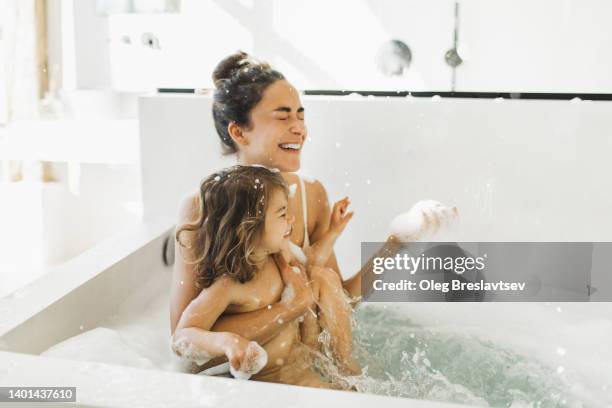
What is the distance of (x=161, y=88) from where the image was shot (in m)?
1.26

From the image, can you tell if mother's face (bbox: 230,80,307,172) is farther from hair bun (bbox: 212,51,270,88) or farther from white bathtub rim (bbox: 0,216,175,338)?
white bathtub rim (bbox: 0,216,175,338)

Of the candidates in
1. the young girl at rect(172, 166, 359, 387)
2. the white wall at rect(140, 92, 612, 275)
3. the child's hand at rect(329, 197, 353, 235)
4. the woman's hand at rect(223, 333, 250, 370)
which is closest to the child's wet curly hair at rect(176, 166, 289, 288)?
the young girl at rect(172, 166, 359, 387)

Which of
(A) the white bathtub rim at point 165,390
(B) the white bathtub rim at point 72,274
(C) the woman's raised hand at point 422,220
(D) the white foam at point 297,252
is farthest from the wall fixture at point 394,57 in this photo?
(A) the white bathtub rim at point 165,390

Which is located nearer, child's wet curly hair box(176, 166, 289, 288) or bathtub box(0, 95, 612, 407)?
child's wet curly hair box(176, 166, 289, 288)

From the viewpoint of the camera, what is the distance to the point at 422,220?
1230 millimetres

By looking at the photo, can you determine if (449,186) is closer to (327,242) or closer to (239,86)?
(327,242)

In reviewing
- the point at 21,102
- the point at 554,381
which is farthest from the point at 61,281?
the point at 554,381

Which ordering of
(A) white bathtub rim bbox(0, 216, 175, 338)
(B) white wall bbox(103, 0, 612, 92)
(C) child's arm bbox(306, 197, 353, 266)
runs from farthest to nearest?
(B) white wall bbox(103, 0, 612, 92) → (C) child's arm bbox(306, 197, 353, 266) → (A) white bathtub rim bbox(0, 216, 175, 338)

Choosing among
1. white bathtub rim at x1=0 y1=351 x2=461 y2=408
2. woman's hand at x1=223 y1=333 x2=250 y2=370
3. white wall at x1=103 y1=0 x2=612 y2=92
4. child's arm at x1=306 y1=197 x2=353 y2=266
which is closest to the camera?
white bathtub rim at x1=0 y1=351 x2=461 y2=408

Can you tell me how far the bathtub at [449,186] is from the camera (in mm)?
1098

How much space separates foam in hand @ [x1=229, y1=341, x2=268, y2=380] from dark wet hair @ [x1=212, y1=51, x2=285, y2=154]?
0.34 meters

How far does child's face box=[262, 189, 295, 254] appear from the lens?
2.73 feet

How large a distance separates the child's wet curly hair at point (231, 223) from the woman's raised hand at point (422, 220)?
39 centimetres

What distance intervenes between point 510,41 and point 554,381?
60 centimetres
